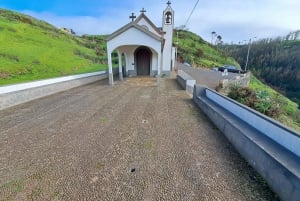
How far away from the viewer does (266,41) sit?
94250 millimetres

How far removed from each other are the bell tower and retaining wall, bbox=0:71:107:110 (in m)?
8.74

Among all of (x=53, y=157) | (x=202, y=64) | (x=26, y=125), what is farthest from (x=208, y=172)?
(x=202, y=64)

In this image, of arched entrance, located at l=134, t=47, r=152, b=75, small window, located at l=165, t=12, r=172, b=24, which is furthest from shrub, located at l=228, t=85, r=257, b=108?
small window, located at l=165, t=12, r=172, b=24

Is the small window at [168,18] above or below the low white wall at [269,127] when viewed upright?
above

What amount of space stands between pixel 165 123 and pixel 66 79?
8.57 metres

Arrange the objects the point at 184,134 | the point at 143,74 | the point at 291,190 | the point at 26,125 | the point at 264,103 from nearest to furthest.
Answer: the point at 291,190 → the point at 184,134 → the point at 26,125 → the point at 264,103 → the point at 143,74

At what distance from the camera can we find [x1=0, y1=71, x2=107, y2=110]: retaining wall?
6907 mm

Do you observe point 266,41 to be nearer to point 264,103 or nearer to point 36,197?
point 264,103

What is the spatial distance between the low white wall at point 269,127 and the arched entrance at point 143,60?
13.2 meters

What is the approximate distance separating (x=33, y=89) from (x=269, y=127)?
31.3 ft

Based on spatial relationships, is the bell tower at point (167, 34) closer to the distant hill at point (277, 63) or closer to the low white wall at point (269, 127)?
the low white wall at point (269, 127)

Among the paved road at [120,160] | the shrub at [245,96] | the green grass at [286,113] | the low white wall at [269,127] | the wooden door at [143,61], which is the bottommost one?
the green grass at [286,113]

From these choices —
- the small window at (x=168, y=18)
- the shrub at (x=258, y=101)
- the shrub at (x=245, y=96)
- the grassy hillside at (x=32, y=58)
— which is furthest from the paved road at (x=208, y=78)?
the grassy hillside at (x=32, y=58)

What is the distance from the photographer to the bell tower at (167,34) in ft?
58.7
